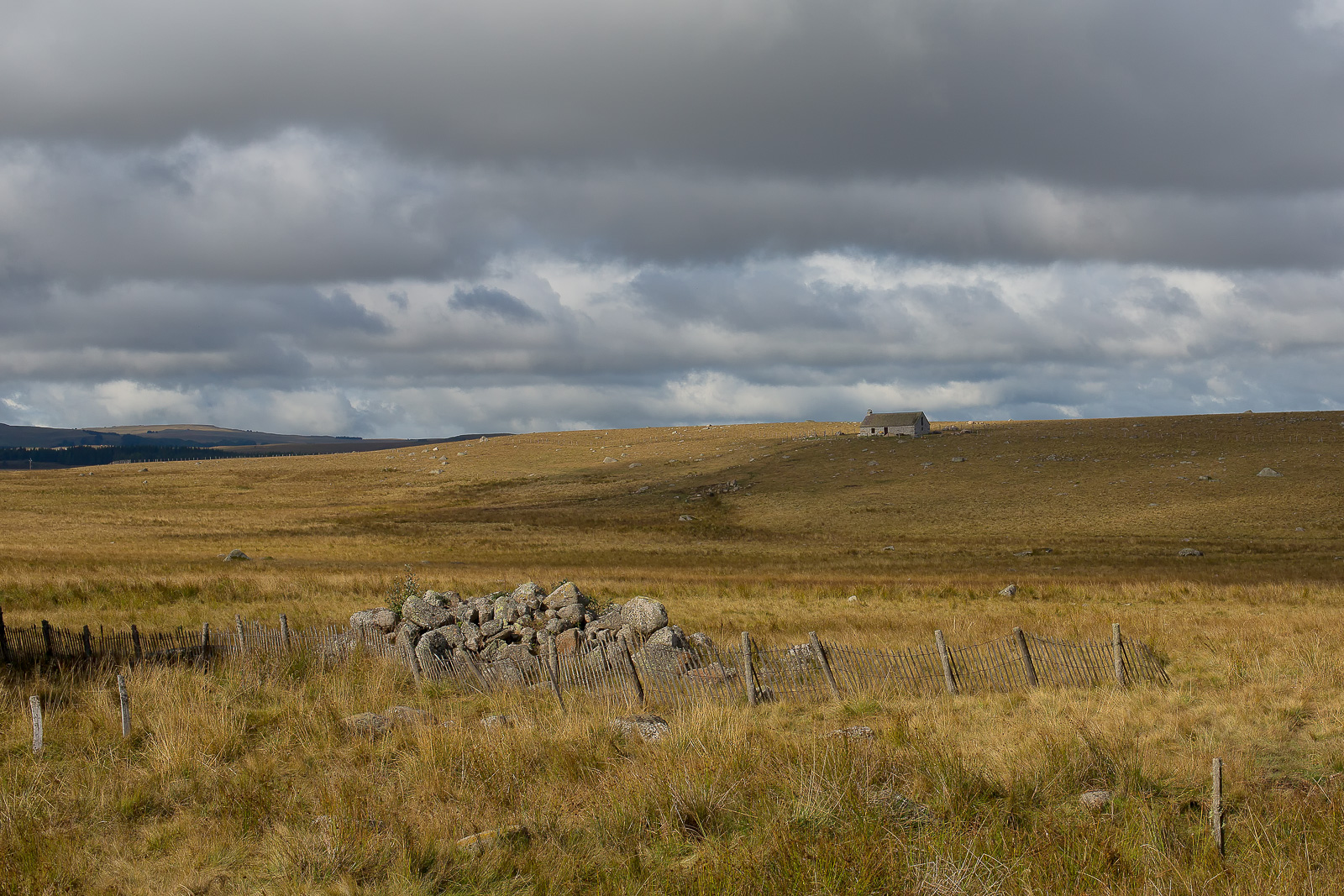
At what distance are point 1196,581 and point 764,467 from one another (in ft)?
190

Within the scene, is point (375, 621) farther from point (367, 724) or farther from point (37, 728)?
point (37, 728)

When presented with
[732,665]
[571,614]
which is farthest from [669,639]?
[571,614]

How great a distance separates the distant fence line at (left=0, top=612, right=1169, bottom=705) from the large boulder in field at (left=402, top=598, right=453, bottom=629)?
7.66 ft

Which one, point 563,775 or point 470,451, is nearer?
point 563,775

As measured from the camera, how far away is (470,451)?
452ft

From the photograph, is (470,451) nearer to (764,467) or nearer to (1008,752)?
(764,467)

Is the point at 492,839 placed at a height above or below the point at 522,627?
above

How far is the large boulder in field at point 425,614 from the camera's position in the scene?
19.5 metres

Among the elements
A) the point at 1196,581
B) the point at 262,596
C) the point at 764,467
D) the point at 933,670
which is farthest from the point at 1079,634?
the point at 764,467

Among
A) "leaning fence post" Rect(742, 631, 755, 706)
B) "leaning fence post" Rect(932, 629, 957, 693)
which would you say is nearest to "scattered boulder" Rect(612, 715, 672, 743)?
"leaning fence post" Rect(742, 631, 755, 706)

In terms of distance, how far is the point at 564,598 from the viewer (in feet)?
64.6

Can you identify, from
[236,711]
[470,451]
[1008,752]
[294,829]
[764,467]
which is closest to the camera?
[294,829]

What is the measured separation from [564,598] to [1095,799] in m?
13.6

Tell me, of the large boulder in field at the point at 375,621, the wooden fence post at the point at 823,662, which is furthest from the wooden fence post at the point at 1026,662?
the large boulder in field at the point at 375,621
